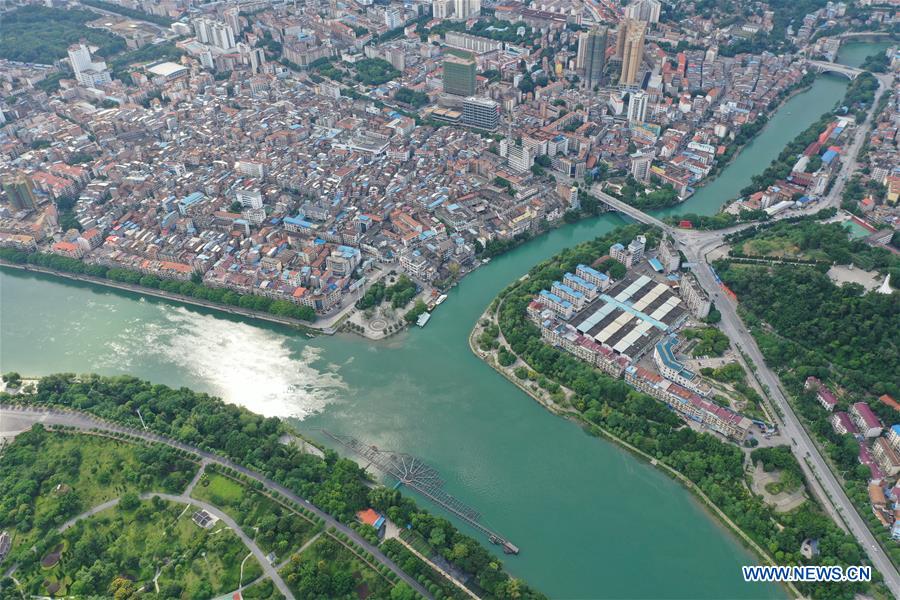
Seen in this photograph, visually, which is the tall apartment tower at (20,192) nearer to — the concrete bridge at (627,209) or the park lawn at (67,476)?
the park lawn at (67,476)

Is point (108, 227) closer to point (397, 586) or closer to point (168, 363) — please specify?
point (168, 363)

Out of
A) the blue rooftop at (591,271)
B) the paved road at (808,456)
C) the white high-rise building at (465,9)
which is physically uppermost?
the white high-rise building at (465,9)

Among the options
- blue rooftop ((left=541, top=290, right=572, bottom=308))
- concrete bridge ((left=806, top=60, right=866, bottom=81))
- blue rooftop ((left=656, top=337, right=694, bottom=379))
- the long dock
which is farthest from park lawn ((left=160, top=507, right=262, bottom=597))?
concrete bridge ((left=806, top=60, right=866, bottom=81))

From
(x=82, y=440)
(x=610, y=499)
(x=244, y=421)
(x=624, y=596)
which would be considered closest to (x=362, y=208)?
(x=244, y=421)

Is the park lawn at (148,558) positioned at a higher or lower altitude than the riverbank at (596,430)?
lower

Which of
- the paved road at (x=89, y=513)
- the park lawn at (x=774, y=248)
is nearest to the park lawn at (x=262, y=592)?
the paved road at (x=89, y=513)

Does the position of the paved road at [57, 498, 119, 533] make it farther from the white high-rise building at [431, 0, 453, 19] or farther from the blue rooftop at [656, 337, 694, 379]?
the white high-rise building at [431, 0, 453, 19]
